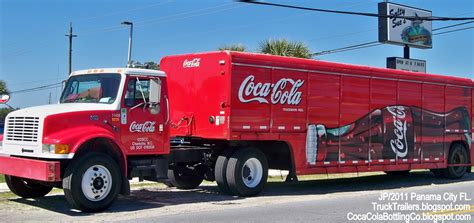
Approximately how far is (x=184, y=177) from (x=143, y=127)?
3153 millimetres

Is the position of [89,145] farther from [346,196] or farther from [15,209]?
[346,196]

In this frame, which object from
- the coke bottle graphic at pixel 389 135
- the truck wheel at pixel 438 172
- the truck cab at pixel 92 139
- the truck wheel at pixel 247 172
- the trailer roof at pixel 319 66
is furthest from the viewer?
the truck wheel at pixel 438 172

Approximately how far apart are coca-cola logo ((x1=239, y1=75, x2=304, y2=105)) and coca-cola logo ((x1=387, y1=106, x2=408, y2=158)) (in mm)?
3510

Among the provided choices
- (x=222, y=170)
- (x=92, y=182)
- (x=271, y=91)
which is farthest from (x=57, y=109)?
(x=271, y=91)

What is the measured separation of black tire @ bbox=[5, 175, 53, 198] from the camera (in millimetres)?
11461

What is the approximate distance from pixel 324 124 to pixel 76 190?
21.1 ft

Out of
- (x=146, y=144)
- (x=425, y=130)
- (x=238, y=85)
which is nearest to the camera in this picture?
(x=146, y=144)

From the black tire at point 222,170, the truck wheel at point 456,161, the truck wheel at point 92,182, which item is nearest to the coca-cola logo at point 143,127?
the truck wheel at point 92,182

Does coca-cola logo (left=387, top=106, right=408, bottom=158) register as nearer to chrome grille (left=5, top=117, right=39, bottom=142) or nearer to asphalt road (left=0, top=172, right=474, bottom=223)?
asphalt road (left=0, top=172, right=474, bottom=223)

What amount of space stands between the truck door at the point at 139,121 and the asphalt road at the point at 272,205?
46.4 inches

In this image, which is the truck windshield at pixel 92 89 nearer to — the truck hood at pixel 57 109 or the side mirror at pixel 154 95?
the truck hood at pixel 57 109

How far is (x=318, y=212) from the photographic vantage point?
10.5 meters

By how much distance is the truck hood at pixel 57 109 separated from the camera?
1012cm

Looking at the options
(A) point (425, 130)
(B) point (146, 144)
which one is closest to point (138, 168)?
(B) point (146, 144)
